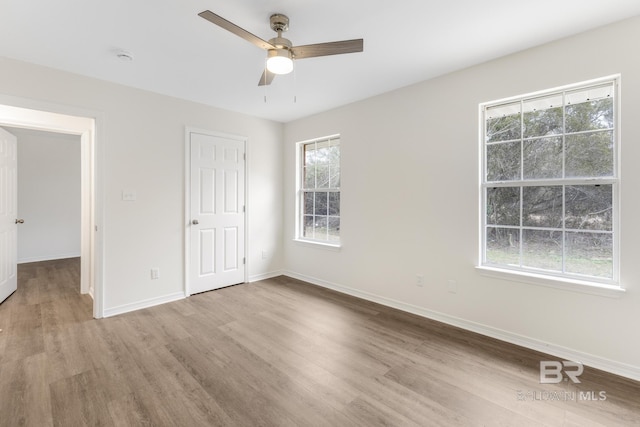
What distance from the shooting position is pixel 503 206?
2.69 metres

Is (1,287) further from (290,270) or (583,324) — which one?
(583,324)

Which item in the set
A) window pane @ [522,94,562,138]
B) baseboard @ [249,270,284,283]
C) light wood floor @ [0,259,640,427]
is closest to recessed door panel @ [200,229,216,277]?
baseboard @ [249,270,284,283]

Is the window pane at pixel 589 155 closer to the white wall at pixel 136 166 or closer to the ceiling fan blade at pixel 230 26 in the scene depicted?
the ceiling fan blade at pixel 230 26

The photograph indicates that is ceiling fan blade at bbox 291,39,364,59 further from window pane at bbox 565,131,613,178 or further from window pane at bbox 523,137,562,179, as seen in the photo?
window pane at bbox 565,131,613,178

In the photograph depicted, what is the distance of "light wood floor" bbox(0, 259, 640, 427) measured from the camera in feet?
5.61

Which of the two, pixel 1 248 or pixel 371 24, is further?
pixel 1 248

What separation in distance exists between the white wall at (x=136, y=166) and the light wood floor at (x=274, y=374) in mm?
435

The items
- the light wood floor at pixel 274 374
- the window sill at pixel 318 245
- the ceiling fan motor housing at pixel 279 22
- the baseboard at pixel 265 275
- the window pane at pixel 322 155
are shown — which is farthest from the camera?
the baseboard at pixel 265 275

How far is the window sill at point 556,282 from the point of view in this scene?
6.97 ft

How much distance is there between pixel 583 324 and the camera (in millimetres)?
2234

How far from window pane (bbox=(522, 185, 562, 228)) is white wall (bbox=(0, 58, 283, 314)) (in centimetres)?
363

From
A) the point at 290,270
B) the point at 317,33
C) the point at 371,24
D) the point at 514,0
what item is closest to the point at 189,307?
the point at 290,270

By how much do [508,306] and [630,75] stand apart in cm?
195

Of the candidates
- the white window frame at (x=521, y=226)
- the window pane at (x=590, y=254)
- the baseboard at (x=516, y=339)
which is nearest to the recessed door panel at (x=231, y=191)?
the baseboard at (x=516, y=339)
